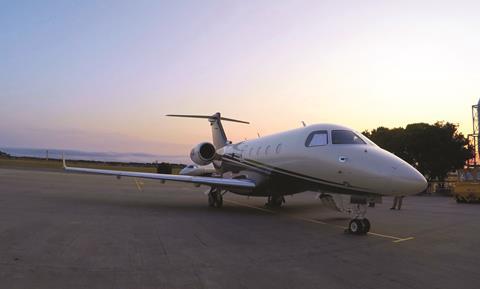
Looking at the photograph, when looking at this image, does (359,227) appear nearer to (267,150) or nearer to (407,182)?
(407,182)

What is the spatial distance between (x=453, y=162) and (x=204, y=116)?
32.9m

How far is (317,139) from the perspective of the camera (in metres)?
12.7

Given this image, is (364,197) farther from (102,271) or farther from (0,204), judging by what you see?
(0,204)

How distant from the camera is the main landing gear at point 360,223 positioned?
404 inches

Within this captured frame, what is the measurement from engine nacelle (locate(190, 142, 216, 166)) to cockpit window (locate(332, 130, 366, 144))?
27.0 feet

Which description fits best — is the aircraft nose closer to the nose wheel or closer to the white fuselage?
the white fuselage

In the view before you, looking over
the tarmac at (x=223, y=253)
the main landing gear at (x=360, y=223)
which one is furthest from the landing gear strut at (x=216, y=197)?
the main landing gear at (x=360, y=223)

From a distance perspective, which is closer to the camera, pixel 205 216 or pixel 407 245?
pixel 407 245

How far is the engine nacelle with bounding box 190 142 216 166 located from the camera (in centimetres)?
1910

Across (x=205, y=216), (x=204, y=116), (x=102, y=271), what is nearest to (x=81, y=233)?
(x=102, y=271)

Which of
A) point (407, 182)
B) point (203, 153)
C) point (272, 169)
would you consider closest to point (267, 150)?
point (272, 169)

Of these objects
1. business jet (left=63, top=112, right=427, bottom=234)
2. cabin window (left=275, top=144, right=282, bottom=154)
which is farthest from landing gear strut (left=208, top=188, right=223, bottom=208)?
cabin window (left=275, top=144, right=282, bottom=154)

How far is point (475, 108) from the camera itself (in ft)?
149

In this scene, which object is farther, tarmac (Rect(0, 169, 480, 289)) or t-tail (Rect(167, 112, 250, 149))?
t-tail (Rect(167, 112, 250, 149))
